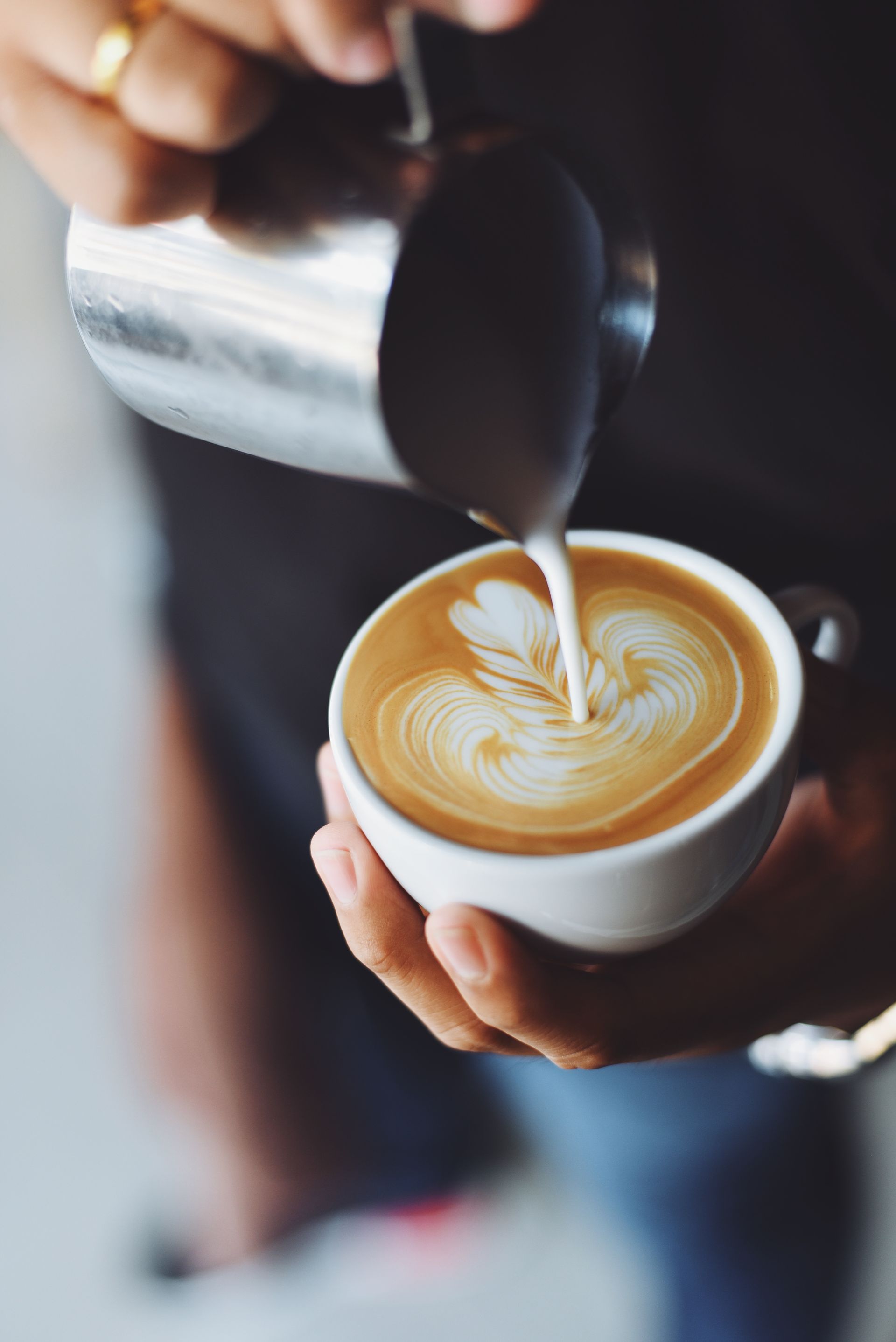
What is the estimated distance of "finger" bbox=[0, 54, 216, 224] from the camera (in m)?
0.49

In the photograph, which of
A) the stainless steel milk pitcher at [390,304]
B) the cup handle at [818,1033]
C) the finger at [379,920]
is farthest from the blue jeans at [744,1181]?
the stainless steel milk pitcher at [390,304]

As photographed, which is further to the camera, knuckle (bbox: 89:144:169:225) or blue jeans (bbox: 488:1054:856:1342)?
blue jeans (bbox: 488:1054:856:1342)

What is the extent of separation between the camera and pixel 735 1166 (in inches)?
48.1

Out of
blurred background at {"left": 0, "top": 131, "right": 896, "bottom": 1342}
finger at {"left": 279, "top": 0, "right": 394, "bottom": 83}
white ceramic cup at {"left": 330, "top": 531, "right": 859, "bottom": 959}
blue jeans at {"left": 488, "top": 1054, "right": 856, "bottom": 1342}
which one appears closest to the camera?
finger at {"left": 279, "top": 0, "right": 394, "bottom": 83}

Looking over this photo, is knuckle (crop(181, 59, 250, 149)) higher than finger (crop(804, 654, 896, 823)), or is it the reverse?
knuckle (crop(181, 59, 250, 149))

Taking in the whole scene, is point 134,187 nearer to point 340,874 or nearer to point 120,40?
point 120,40

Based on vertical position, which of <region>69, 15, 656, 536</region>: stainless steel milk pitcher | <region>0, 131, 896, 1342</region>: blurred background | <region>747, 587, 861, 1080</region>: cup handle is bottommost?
<region>0, 131, 896, 1342</region>: blurred background

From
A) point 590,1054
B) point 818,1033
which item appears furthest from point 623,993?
point 818,1033

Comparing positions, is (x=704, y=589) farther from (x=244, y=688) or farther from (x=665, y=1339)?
(x=665, y=1339)

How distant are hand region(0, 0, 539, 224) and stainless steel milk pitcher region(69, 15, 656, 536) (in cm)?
2

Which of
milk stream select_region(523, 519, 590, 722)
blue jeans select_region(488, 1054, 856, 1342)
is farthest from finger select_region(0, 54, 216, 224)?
blue jeans select_region(488, 1054, 856, 1342)

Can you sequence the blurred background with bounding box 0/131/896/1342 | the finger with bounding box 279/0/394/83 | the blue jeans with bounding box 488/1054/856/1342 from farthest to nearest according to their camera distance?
the blurred background with bounding box 0/131/896/1342 → the blue jeans with bounding box 488/1054/856/1342 → the finger with bounding box 279/0/394/83

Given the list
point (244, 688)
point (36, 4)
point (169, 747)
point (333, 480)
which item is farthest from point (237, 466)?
point (36, 4)

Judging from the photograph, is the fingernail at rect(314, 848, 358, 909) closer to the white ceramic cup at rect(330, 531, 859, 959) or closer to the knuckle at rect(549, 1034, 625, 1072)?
the white ceramic cup at rect(330, 531, 859, 959)
